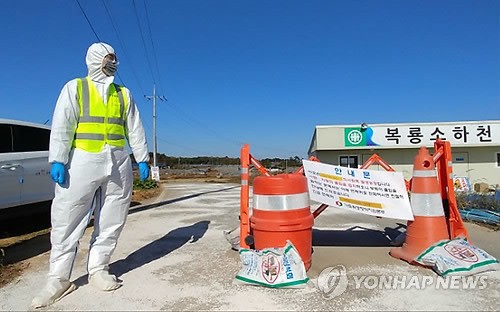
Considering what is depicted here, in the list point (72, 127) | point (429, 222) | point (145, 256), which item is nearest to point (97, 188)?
point (72, 127)

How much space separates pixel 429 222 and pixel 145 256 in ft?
11.9

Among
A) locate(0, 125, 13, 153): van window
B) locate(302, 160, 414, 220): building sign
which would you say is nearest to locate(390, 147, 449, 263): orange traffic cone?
locate(302, 160, 414, 220): building sign

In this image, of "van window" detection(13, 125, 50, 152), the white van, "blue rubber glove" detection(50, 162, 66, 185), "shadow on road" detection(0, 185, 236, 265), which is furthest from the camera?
"van window" detection(13, 125, 50, 152)

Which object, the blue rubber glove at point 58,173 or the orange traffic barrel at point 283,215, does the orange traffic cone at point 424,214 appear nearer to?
the orange traffic barrel at point 283,215

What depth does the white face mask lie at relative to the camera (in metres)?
3.70

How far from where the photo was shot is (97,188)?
3.56m

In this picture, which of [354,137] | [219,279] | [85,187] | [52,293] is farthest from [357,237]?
[354,137]

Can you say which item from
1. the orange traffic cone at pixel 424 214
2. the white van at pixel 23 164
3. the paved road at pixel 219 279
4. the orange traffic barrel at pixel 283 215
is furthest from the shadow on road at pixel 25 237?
the orange traffic cone at pixel 424 214

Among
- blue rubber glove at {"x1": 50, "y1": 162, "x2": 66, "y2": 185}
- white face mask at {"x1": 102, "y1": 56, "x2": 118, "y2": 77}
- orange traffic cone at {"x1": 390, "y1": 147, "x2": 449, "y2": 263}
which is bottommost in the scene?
orange traffic cone at {"x1": 390, "y1": 147, "x2": 449, "y2": 263}

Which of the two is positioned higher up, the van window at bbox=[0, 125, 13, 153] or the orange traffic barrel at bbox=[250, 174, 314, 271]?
the van window at bbox=[0, 125, 13, 153]

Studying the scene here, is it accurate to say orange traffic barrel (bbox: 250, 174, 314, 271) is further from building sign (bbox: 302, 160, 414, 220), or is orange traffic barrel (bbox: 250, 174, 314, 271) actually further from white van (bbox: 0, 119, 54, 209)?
white van (bbox: 0, 119, 54, 209)

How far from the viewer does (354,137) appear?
21141 mm

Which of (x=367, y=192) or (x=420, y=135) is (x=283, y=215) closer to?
(x=367, y=192)

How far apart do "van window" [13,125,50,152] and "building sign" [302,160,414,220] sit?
469cm
